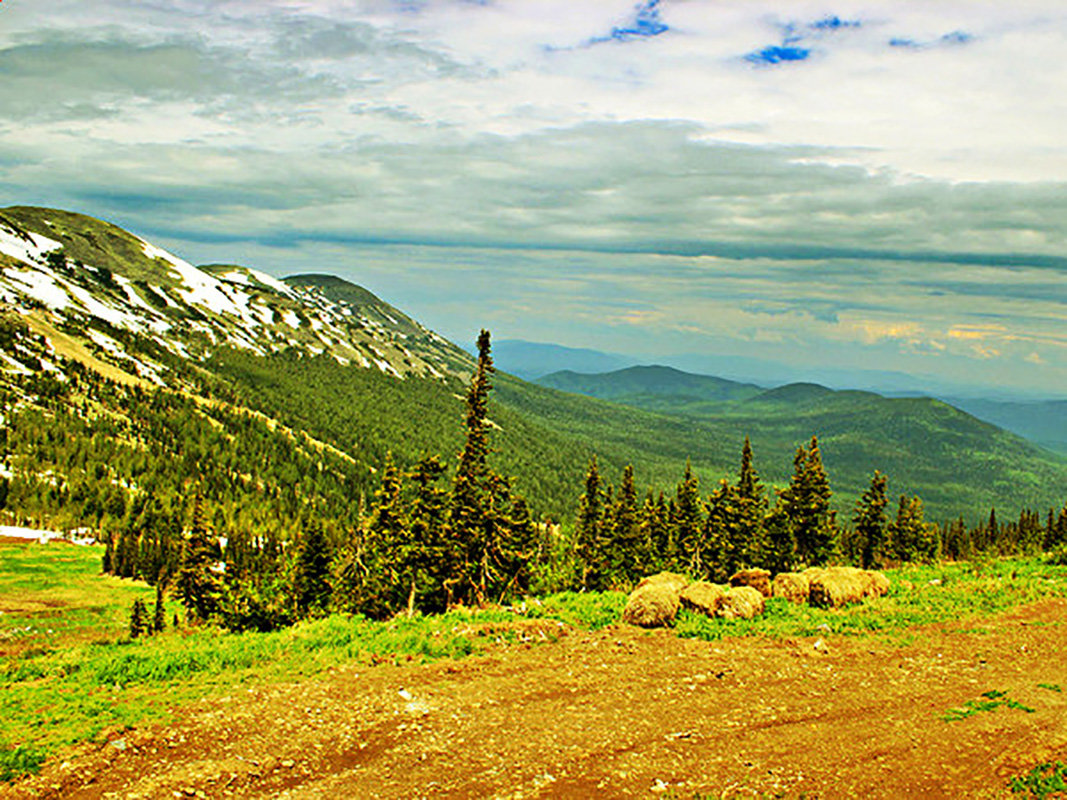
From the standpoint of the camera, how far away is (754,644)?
21312 millimetres

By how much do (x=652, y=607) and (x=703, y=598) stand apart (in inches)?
114

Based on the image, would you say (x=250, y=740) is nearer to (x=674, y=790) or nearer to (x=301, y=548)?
(x=674, y=790)

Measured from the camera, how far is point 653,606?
79.3 feet

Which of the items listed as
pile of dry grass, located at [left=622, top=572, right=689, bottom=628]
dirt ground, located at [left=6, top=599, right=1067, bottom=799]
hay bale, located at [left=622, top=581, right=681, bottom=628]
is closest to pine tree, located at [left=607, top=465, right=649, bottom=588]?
pile of dry grass, located at [left=622, top=572, right=689, bottom=628]

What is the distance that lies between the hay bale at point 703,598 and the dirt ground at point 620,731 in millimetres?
4589

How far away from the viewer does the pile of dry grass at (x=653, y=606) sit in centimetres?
2395

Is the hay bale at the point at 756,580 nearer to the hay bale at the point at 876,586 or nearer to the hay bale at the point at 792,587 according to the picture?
the hay bale at the point at 792,587

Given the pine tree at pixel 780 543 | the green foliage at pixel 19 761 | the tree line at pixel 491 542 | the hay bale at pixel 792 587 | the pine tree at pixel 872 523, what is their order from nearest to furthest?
the green foliage at pixel 19 761, the hay bale at pixel 792 587, the tree line at pixel 491 542, the pine tree at pixel 780 543, the pine tree at pixel 872 523

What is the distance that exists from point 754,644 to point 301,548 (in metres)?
48.5

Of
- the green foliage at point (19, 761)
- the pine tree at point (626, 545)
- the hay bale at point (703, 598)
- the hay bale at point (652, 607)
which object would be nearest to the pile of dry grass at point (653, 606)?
the hay bale at point (652, 607)

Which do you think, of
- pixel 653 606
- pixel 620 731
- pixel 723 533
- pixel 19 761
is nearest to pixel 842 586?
pixel 653 606

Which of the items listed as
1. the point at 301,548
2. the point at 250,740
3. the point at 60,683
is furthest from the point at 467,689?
the point at 301,548

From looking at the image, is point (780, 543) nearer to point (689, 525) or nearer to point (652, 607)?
point (689, 525)

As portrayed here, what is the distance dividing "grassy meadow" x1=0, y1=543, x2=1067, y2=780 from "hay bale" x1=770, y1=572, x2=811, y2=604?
115 centimetres
